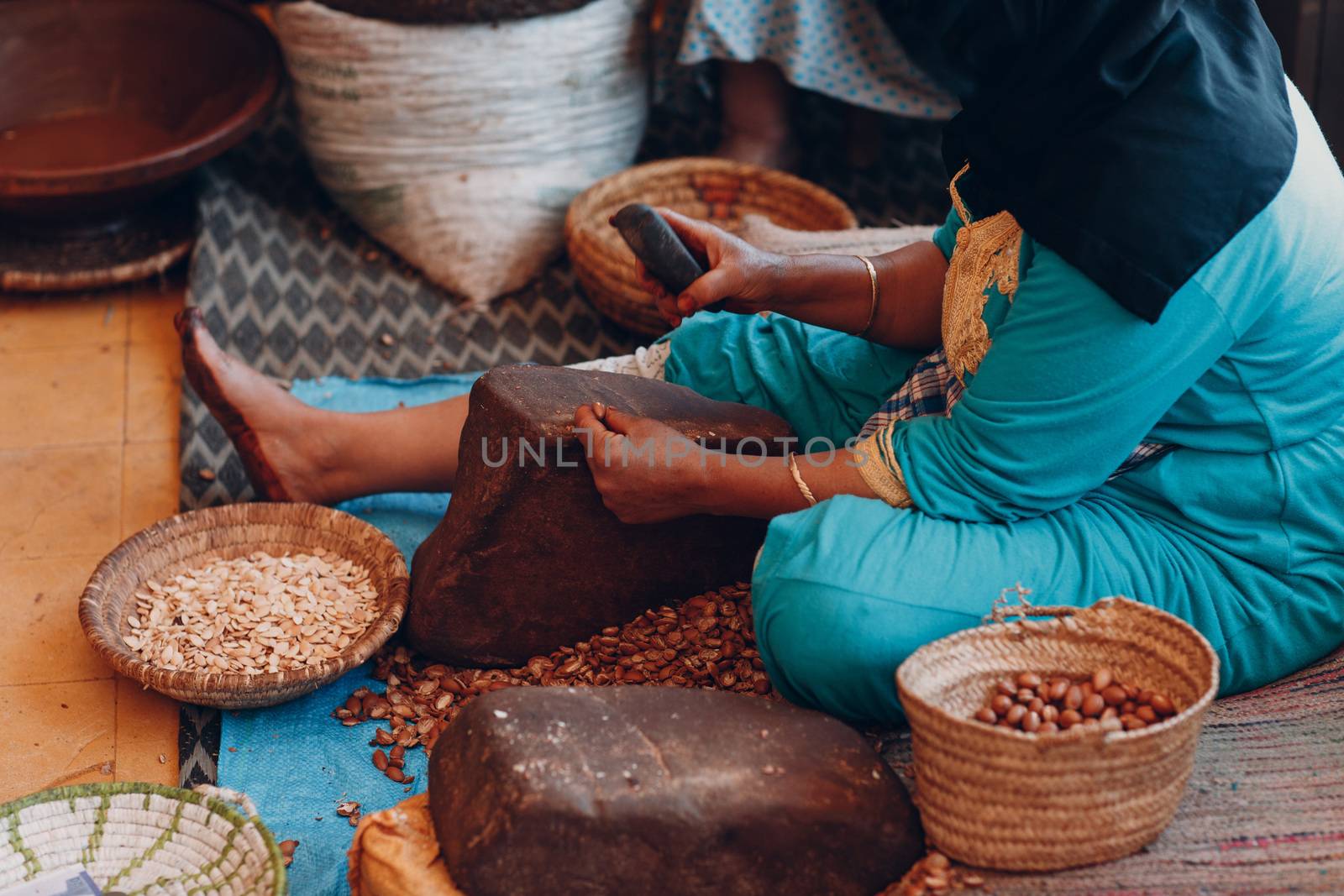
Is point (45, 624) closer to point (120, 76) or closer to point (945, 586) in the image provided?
point (945, 586)

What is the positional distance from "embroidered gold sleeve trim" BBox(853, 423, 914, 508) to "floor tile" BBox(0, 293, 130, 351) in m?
2.12

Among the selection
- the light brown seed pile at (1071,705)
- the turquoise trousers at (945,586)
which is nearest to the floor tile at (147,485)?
the turquoise trousers at (945,586)

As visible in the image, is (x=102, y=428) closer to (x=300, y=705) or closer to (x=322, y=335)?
(x=322, y=335)

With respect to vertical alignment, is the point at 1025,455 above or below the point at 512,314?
above

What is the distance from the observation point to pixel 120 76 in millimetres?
3555

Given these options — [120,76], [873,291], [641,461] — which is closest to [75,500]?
[641,461]

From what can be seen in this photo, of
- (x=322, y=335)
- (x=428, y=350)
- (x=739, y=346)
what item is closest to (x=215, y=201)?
(x=322, y=335)

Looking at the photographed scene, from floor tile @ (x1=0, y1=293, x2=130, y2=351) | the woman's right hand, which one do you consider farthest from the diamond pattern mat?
the woman's right hand

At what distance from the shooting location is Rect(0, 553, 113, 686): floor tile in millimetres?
2139

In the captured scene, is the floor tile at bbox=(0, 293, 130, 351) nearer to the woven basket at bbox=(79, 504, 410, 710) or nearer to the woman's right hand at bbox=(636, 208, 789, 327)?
the woven basket at bbox=(79, 504, 410, 710)

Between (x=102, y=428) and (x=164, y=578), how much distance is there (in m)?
0.79

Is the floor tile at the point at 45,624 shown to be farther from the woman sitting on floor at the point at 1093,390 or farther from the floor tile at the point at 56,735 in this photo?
the woman sitting on floor at the point at 1093,390

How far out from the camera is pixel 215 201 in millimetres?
3357

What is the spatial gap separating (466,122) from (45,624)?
5.22 ft
